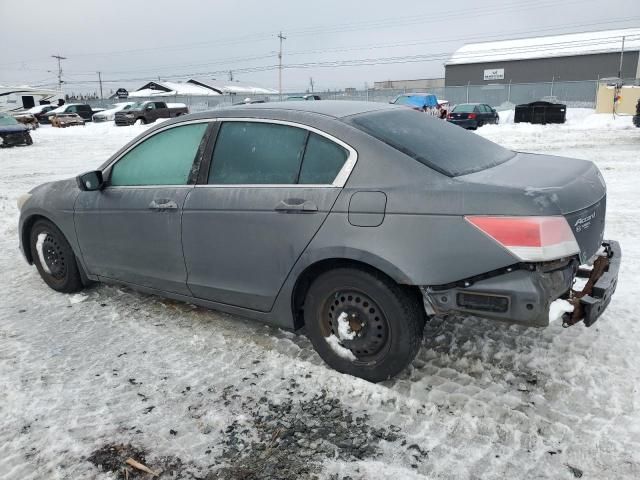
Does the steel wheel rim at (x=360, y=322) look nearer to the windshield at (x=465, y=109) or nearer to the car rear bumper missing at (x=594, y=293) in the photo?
the car rear bumper missing at (x=594, y=293)

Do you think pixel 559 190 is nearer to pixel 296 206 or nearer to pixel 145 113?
pixel 296 206

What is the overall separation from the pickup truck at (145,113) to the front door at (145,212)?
27913 millimetres

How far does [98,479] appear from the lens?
7.82 feet

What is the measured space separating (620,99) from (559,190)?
970 inches

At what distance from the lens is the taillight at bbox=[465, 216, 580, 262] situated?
96.4 inches

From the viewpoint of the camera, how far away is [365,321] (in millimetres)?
2971

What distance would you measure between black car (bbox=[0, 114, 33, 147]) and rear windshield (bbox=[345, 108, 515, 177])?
21.7m

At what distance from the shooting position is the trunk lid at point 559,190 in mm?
2508

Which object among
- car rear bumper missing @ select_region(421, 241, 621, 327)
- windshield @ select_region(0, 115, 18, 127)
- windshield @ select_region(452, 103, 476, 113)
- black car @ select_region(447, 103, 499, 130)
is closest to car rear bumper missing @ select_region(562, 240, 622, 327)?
car rear bumper missing @ select_region(421, 241, 621, 327)

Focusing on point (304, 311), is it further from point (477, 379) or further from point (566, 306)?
point (566, 306)

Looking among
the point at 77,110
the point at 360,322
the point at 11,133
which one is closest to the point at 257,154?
the point at 360,322

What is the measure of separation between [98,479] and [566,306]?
251cm

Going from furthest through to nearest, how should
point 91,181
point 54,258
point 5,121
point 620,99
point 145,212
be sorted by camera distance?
point 620,99 < point 5,121 < point 54,258 < point 91,181 < point 145,212

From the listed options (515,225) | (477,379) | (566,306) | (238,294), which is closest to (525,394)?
(477,379)
